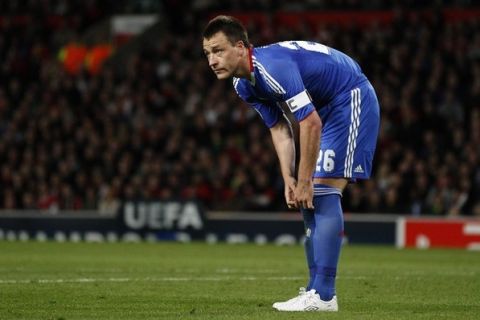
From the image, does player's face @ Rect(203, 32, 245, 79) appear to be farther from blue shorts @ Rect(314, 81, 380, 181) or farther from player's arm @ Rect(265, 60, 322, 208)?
blue shorts @ Rect(314, 81, 380, 181)

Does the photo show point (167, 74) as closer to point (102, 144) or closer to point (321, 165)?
point (102, 144)

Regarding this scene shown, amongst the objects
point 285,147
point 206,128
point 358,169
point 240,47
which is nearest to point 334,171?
point 358,169

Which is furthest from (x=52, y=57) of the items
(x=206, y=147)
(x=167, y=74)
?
(x=206, y=147)

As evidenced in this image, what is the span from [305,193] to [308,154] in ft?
0.96

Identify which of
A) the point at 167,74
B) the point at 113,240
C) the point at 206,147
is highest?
the point at 167,74

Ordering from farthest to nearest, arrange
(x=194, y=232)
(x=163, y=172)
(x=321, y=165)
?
(x=163, y=172)
(x=194, y=232)
(x=321, y=165)

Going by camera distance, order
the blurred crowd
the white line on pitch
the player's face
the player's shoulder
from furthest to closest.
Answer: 1. the blurred crowd
2. the white line on pitch
3. the player's shoulder
4. the player's face

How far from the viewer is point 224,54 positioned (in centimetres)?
744

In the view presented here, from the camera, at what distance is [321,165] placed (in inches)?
306

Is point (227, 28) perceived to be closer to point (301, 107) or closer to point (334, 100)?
point (301, 107)

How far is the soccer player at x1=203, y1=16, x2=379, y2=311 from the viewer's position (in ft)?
24.1

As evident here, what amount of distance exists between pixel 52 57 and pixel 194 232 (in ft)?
34.0

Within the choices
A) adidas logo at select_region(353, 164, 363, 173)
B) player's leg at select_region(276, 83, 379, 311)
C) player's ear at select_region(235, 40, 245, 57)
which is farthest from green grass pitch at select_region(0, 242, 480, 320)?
player's ear at select_region(235, 40, 245, 57)

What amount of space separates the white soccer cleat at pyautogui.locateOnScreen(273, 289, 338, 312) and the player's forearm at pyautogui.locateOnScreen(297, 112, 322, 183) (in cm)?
85
